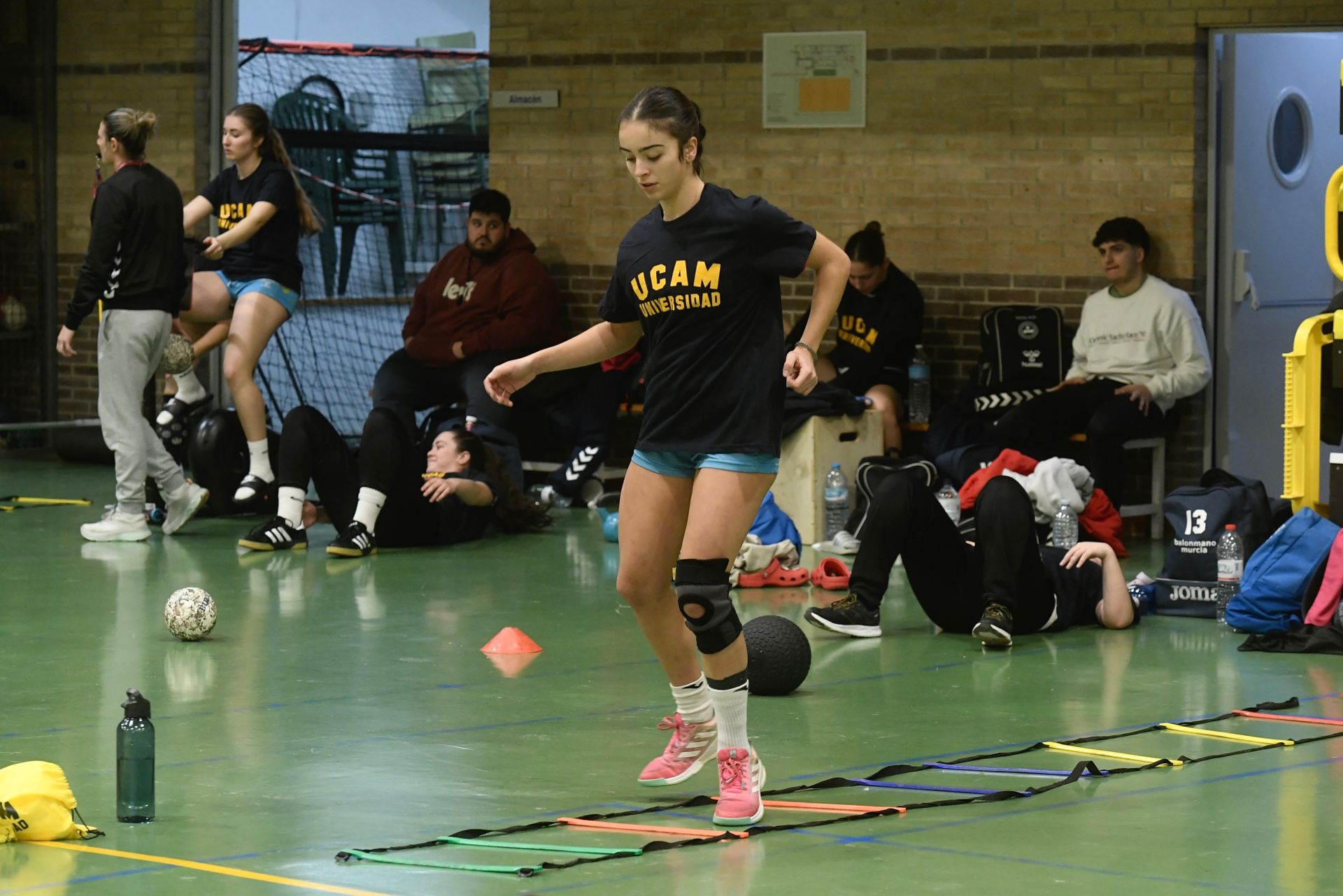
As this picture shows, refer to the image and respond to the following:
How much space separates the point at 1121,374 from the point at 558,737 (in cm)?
648

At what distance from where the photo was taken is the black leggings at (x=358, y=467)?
34.8 feet

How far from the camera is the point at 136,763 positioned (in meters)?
5.13

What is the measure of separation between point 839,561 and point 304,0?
986 centimetres

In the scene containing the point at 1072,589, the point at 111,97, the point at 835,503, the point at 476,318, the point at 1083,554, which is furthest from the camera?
the point at 111,97

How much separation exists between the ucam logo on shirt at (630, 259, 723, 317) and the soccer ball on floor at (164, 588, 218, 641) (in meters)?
3.34

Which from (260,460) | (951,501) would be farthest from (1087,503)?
(260,460)

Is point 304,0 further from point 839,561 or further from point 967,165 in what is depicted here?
point 839,561

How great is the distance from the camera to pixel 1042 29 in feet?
41.6

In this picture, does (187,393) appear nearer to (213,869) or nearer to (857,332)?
(857,332)

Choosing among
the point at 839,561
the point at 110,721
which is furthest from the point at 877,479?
the point at 110,721

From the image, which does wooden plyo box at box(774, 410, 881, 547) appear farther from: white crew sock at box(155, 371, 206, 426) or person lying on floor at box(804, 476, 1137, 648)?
white crew sock at box(155, 371, 206, 426)

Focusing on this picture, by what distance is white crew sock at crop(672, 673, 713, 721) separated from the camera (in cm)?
562

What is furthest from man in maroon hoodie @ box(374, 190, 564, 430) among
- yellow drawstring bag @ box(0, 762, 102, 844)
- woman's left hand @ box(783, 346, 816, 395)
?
yellow drawstring bag @ box(0, 762, 102, 844)

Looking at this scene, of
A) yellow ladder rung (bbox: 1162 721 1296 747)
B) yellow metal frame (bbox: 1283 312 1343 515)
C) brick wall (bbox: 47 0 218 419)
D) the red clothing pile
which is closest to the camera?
yellow ladder rung (bbox: 1162 721 1296 747)
